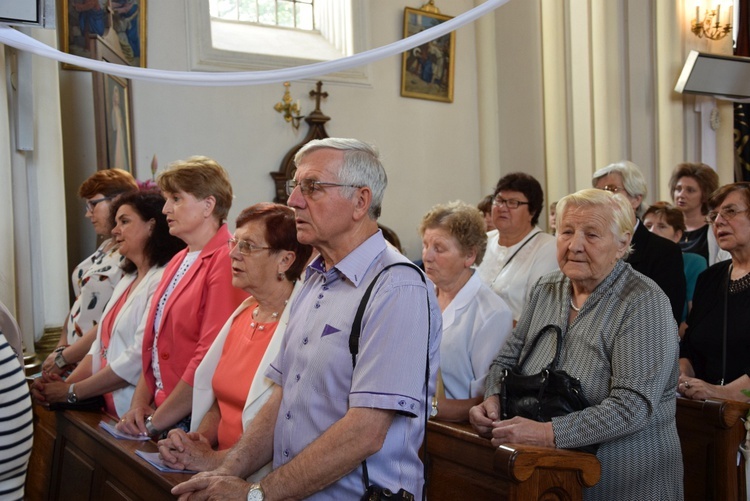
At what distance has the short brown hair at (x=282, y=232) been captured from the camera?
3002 millimetres

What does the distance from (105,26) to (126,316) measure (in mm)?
4146

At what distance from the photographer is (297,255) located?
3020 millimetres

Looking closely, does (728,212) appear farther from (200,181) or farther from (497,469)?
(200,181)

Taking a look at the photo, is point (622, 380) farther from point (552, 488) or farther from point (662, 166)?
point (662, 166)

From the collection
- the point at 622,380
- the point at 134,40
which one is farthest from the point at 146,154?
the point at 622,380

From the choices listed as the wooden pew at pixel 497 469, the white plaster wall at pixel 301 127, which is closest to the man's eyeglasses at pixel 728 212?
the wooden pew at pixel 497 469

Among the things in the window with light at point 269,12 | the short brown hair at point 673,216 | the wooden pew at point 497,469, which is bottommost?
the wooden pew at point 497,469

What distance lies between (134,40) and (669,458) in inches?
249

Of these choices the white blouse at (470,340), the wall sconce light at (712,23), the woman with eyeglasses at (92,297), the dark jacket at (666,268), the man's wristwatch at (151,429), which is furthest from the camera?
the wall sconce light at (712,23)

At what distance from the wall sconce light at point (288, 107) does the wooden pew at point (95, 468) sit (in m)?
5.06

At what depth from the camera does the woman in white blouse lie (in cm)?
342

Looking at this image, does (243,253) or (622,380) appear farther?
(243,253)

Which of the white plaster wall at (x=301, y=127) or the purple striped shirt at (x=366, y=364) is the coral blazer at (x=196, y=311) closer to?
the purple striped shirt at (x=366, y=364)

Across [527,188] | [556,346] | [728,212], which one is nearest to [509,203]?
[527,188]
